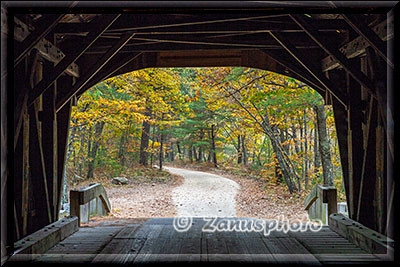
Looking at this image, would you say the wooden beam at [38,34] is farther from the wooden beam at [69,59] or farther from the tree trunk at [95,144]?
the tree trunk at [95,144]

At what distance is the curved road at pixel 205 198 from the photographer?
11.5m

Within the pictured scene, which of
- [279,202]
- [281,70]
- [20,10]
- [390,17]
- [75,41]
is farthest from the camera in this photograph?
[279,202]

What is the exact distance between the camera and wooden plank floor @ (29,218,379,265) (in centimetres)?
363

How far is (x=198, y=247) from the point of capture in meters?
4.16

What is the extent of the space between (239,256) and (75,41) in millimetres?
4265

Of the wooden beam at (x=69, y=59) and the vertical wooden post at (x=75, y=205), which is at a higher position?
the wooden beam at (x=69, y=59)

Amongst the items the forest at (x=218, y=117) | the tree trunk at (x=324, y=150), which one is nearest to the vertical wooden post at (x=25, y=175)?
the forest at (x=218, y=117)

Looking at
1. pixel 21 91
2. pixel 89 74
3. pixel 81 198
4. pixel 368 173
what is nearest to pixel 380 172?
pixel 368 173

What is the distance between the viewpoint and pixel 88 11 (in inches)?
106

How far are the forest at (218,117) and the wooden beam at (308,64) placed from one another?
4.75 metres

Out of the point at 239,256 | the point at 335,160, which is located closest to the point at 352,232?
the point at 239,256

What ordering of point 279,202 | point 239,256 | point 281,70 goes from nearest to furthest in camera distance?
point 239,256 < point 281,70 < point 279,202

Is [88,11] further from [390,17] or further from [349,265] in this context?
Result: [349,265]

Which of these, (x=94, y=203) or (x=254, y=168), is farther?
(x=254, y=168)
